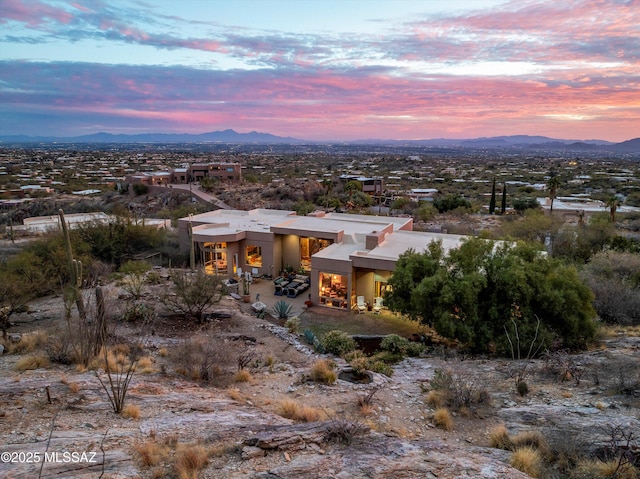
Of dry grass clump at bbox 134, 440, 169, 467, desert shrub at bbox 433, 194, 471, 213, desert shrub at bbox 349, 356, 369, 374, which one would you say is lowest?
desert shrub at bbox 349, 356, 369, 374

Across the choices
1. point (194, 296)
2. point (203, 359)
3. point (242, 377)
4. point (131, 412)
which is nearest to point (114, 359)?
point (203, 359)

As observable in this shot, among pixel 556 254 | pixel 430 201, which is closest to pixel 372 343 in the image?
pixel 556 254

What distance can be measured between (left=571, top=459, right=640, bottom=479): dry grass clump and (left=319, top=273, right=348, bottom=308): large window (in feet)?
47.4

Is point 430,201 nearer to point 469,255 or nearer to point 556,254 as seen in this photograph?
point 556,254

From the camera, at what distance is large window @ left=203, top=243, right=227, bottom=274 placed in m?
26.0

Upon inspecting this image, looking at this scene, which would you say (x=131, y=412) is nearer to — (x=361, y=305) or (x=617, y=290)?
(x=361, y=305)

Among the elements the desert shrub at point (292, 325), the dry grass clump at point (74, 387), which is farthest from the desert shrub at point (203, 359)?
the desert shrub at point (292, 325)

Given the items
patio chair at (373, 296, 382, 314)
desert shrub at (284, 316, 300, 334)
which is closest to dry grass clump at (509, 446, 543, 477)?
desert shrub at (284, 316, 300, 334)

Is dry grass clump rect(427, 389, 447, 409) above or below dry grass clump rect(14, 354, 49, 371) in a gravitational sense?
below

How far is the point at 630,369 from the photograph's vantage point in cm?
1191

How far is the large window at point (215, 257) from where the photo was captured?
2602 cm

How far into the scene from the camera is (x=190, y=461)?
665cm

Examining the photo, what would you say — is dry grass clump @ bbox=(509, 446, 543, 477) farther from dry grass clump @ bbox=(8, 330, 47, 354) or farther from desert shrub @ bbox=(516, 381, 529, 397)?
dry grass clump @ bbox=(8, 330, 47, 354)

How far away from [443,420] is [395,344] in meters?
6.38
